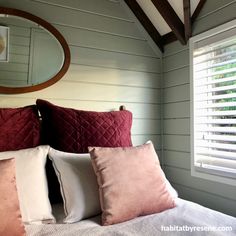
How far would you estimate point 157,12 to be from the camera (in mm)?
2164

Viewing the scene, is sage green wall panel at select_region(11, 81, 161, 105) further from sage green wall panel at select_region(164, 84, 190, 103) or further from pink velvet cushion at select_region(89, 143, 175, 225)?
pink velvet cushion at select_region(89, 143, 175, 225)

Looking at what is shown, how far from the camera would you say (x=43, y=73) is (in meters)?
1.81

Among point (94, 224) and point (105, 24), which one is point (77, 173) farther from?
point (105, 24)

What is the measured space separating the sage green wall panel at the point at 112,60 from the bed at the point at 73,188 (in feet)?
1.96

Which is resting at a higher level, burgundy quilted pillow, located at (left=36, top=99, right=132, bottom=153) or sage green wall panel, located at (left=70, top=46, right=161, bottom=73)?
sage green wall panel, located at (left=70, top=46, right=161, bottom=73)

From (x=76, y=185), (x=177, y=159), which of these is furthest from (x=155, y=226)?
(x=177, y=159)

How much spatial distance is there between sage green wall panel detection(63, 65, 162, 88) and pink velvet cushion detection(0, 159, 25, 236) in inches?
40.8

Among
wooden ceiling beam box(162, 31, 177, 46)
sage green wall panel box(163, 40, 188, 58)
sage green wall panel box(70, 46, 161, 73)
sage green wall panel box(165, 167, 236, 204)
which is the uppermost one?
wooden ceiling beam box(162, 31, 177, 46)

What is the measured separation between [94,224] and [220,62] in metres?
1.46

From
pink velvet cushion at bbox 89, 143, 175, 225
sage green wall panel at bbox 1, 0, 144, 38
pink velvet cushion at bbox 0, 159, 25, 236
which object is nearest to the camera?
pink velvet cushion at bbox 0, 159, 25, 236

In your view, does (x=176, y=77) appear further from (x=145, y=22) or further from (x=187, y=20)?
(x=145, y=22)

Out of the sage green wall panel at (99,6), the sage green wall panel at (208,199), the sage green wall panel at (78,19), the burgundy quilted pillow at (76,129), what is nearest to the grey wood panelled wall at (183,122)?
the sage green wall panel at (208,199)

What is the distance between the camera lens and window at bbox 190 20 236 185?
1.74m

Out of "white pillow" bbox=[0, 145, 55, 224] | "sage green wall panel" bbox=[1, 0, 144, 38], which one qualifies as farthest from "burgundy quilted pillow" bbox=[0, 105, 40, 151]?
"sage green wall panel" bbox=[1, 0, 144, 38]
